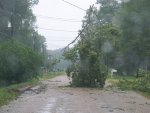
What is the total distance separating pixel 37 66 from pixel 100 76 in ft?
35.0

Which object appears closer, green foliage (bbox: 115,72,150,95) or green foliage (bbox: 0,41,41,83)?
green foliage (bbox: 115,72,150,95)

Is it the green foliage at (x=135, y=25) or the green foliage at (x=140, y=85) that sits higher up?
the green foliage at (x=135, y=25)

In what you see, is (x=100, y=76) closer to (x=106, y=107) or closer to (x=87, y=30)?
(x=87, y=30)

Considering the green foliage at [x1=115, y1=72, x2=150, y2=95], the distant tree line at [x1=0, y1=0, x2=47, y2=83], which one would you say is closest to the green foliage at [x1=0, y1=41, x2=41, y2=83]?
the distant tree line at [x1=0, y1=0, x2=47, y2=83]

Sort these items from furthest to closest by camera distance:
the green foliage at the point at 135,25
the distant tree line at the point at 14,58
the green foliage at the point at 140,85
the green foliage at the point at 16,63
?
the distant tree line at the point at 14,58 → the green foliage at the point at 16,63 → the green foliage at the point at 140,85 → the green foliage at the point at 135,25

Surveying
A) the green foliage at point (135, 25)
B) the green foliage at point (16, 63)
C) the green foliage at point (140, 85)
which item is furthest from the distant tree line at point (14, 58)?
the green foliage at point (135, 25)

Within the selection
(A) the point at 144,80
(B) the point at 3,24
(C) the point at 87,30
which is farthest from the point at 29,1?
(A) the point at 144,80

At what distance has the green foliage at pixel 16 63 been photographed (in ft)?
139

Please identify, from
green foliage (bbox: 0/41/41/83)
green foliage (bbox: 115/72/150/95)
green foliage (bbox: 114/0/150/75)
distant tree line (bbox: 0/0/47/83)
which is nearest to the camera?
green foliage (bbox: 114/0/150/75)

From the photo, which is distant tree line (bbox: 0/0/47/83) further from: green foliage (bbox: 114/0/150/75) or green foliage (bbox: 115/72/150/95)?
green foliage (bbox: 114/0/150/75)

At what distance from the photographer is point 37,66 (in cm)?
4991

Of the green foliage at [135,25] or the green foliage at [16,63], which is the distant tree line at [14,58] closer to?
the green foliage at [16,63]

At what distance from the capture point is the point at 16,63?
44250 mm

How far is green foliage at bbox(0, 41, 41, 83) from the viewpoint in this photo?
42.3 meters
